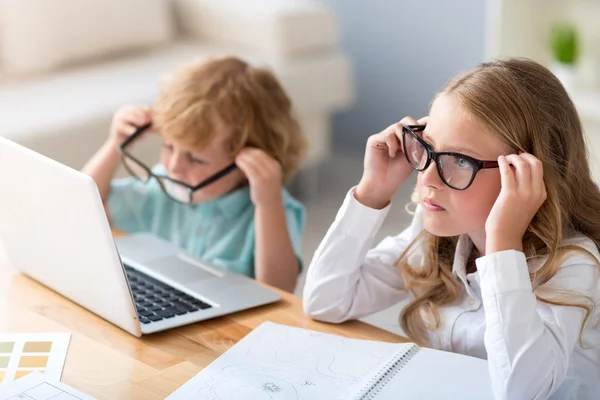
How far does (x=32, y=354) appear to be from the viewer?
117 cm

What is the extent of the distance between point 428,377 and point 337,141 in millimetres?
2772

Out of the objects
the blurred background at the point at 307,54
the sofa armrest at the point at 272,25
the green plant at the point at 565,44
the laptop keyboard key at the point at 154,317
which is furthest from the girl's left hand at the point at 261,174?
the sofa armrest at the point at 272,25

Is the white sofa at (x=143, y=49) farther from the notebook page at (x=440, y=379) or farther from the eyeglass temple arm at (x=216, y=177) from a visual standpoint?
the notebook page at (x=440, y=379)

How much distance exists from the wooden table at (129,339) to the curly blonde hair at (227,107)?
15.4 inches

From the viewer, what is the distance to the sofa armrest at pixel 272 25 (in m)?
3.08

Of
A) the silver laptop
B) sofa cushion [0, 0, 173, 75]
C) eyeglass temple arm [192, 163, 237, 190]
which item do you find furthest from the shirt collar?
sofa cushion [0, 0, 173, 75]

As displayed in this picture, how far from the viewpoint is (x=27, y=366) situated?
1135 mm

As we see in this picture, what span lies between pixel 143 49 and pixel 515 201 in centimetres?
247

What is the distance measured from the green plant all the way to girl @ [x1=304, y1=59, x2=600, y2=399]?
159 centimetres

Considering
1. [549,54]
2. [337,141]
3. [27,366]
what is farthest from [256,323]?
[337,141]

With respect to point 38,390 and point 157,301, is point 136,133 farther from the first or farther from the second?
point 38,390

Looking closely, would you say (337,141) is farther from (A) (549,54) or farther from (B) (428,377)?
(B) (428,377)

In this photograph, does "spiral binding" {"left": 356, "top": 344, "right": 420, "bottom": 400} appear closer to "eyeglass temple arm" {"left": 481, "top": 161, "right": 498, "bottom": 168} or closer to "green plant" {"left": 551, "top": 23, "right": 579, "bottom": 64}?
"eyeglass temple arm" {"left": 481, "top": 161, "right": 498, "bottom": 168}

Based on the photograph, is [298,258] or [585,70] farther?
[585,70]
